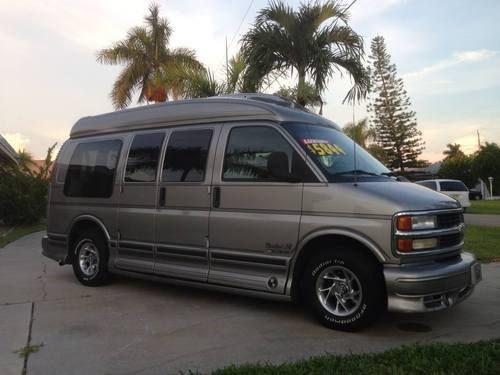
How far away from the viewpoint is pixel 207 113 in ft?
20.8

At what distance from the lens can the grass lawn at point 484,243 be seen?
9506 mm

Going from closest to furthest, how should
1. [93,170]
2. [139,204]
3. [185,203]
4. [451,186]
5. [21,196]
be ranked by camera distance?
1. [185,203]
2. [139,204]
3. [93,170]
4. [21,196]
5. [451,186]

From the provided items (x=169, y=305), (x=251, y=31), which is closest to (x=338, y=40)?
(x=251, y=31)

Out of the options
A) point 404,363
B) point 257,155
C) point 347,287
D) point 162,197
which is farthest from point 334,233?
point 162,197

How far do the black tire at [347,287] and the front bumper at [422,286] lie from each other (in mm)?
152

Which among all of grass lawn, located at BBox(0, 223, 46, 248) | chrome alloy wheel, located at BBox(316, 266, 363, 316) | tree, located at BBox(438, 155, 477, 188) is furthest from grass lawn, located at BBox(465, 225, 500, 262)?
tree, located at BBox(438, 155, 477, 188)

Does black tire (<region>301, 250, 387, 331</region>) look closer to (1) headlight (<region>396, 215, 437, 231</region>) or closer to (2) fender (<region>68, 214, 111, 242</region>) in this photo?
(1) headlight (<region>396, 215, 437, 231</region>)

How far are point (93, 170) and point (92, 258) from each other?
131 centimetres

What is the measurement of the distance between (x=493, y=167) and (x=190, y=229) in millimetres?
53170

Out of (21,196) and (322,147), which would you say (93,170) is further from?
(21,196)

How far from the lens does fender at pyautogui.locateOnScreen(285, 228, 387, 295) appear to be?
491cm

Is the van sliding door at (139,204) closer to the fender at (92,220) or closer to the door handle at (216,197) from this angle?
the fender at (92,220)

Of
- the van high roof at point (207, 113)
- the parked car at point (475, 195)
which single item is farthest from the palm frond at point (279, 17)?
the parked car at point (475, 195)

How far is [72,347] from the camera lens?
4.83 meters
